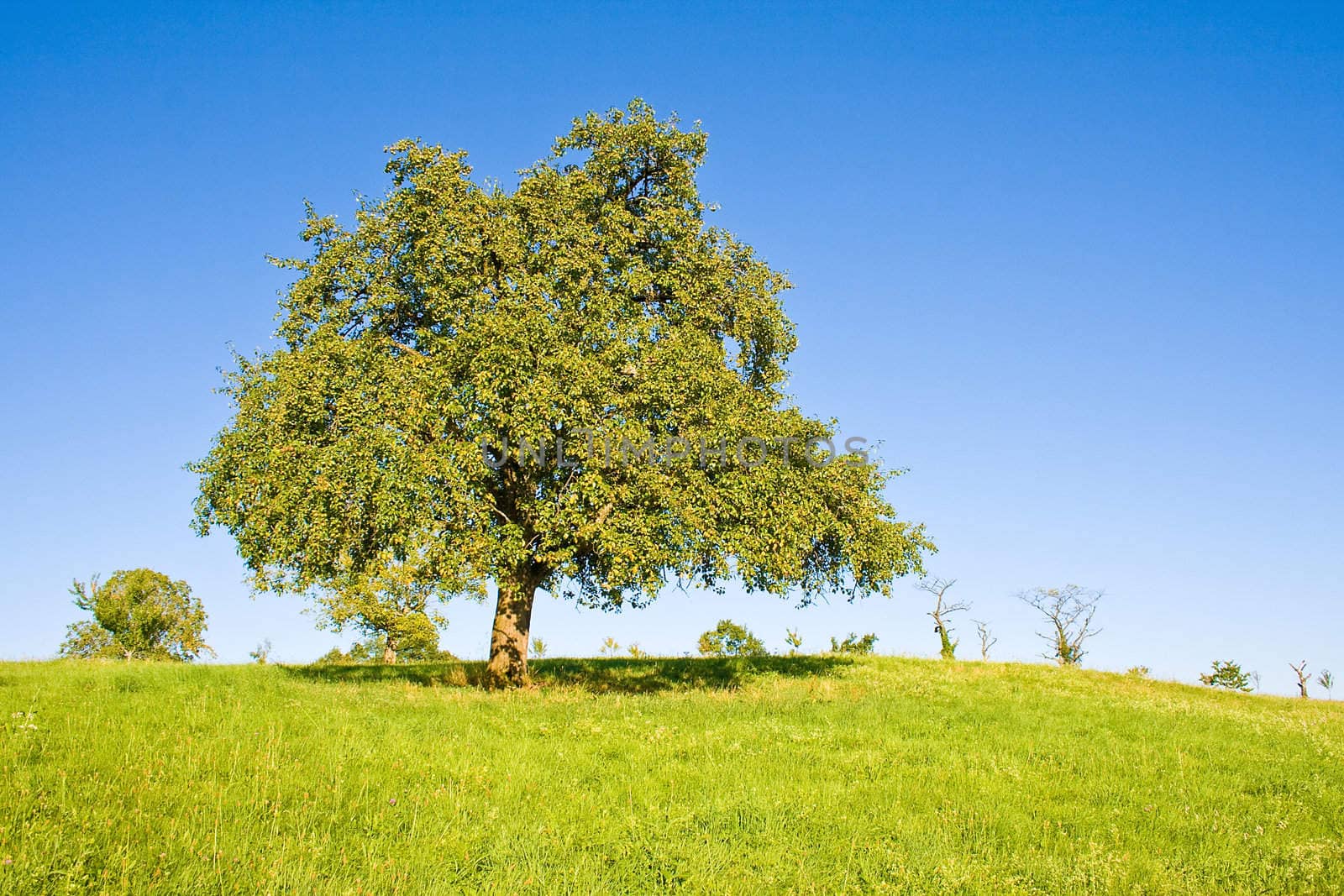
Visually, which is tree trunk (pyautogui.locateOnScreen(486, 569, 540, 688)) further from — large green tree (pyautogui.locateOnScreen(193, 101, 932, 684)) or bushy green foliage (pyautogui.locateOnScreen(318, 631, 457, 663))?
bushy green foliage (pyautogui.locateOnScreen(318, 631, 457, 663))

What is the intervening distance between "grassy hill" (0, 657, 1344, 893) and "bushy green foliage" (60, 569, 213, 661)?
47403 mm

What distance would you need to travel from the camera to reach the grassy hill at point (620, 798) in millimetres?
8906

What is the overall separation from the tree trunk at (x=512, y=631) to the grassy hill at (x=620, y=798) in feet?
14.1

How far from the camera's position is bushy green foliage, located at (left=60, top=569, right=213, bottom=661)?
200 feet

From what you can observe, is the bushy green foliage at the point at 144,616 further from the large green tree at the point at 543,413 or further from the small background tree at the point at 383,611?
the large green tree at the point at 543,413

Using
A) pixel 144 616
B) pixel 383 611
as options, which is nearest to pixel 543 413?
pixel 383 611

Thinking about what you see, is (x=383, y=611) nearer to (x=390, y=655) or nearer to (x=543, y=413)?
(x=390, y=655)

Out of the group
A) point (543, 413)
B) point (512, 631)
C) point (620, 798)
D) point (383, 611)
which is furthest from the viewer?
point (383, 611)

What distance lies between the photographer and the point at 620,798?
11.7m

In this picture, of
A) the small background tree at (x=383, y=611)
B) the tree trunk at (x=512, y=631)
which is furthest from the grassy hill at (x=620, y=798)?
the small background tree at (x=383, y=611)

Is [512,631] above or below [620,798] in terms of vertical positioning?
above

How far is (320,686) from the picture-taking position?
22953 millimetres

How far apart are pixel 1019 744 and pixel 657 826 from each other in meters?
10.2

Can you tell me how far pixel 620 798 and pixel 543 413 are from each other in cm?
1205
